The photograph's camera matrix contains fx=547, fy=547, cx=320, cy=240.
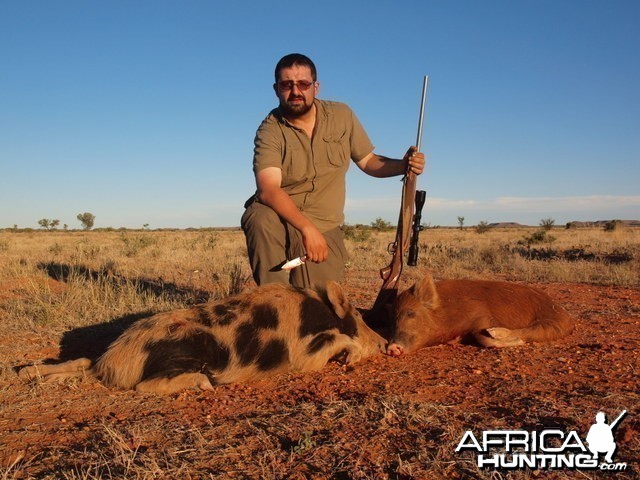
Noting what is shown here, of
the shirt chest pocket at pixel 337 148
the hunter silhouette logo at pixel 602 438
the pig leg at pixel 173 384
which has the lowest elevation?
the pig leg at pixel 173 384

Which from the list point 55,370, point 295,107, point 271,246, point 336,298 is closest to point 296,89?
point 295,107

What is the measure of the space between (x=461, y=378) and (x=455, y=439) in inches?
51.6

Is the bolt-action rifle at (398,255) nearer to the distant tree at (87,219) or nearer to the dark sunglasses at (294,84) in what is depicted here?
the dark sunglasses at (294,84)

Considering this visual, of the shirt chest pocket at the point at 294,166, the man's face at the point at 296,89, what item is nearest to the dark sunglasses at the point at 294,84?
the man's face at the point at 296,89

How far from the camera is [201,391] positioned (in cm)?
399

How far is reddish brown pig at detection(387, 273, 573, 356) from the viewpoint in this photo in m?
4.99

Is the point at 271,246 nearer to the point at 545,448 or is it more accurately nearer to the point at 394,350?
the point at 394,350

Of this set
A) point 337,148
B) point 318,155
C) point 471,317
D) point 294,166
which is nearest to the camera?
point 471,317

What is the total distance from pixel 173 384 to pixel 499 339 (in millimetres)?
2833

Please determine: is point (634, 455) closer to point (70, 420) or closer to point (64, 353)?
point (70, 420)

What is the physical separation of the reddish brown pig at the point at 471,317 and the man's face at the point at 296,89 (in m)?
2.16

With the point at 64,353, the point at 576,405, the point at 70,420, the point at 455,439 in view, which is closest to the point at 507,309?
the point at 576,405

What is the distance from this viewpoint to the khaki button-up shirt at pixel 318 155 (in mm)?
5762

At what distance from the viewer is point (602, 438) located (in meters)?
2.59
